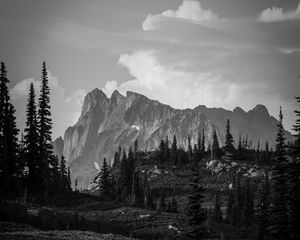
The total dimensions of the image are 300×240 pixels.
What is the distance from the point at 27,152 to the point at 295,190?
124 ft

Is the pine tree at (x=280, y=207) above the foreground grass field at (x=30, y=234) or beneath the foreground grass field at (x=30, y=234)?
above

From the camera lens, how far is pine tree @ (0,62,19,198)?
5816 cm

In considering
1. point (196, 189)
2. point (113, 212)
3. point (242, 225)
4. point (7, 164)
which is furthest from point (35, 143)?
point (242, 225)

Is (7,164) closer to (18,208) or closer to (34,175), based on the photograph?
(34,175)

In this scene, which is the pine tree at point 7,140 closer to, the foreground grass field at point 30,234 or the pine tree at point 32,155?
the pine tree at point 32,155

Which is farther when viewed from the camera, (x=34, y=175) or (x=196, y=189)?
(x=34, y=175)

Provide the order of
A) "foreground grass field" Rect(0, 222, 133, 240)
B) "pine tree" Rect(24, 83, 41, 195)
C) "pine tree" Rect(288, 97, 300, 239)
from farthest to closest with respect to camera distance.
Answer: "pine tree" Rect(24, 83, 41, 195) < "pine tree" Rect(288, 97, 300, 239) < "foreground grass field" Rect(0, 222, 133, 240)

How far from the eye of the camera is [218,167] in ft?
624

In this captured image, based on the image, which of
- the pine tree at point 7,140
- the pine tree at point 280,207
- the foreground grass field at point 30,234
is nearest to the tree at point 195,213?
the pine tree at point 280,207

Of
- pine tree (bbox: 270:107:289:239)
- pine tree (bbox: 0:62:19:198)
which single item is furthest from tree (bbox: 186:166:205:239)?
pine tree (bbox: 0:62:19:198)

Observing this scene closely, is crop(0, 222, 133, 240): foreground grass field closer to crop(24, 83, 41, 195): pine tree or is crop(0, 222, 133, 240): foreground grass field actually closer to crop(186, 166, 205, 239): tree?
crop(186, 166, 205, 239): tree

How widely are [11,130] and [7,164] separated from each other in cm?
488

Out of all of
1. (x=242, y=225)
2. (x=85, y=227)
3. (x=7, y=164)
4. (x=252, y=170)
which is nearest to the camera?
(x=85, y=227)

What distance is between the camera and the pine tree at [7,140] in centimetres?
5816
